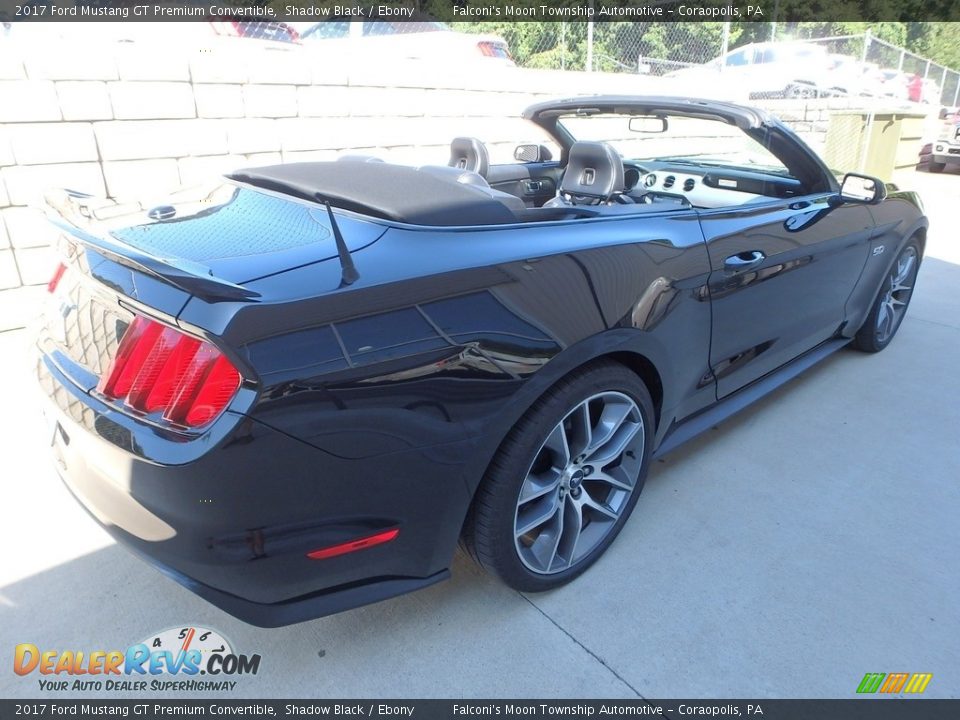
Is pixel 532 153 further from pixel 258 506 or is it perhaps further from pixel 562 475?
pixel 258 506

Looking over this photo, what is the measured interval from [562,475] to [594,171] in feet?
5.32

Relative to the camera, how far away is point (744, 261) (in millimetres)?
2551

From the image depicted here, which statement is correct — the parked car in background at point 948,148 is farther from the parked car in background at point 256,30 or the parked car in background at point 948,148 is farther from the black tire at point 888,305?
the parked car in background at point 256,30

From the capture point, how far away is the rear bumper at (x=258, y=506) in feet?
4.72

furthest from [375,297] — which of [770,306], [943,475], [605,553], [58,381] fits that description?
[943,475]

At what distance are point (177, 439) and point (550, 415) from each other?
3.21ft

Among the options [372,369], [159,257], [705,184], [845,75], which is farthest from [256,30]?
[845,75]

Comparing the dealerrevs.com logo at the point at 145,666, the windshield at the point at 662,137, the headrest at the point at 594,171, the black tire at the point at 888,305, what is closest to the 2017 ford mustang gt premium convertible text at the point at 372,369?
the dealerrevs.com logo at the point at 145,666

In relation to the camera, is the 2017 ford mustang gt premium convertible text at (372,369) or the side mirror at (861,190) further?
the side mirror at (861,190)

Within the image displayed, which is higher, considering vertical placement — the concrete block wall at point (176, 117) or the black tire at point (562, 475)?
the concrete block wall at point (176, 117)

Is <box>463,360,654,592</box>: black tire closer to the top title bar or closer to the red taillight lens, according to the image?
the red taillight lens

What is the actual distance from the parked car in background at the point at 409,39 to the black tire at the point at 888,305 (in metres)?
8.45

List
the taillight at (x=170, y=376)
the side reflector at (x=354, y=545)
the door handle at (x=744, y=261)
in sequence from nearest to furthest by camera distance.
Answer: the taillight at (x=170, y=376) < the side reflector at (x=354, y=545) < the door handle at (x=744, y=261)
